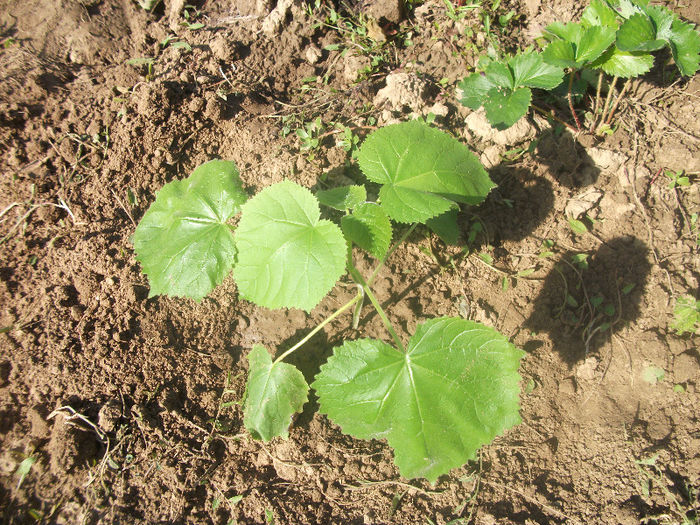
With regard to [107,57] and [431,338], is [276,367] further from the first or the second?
[107,57]

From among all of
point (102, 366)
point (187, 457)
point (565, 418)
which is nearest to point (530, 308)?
point (565, 418)

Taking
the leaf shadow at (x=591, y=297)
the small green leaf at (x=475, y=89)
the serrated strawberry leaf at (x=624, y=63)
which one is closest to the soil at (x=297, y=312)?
the leaf shadow at (x=591, y=297)

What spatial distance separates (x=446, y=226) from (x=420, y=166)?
0.45 m

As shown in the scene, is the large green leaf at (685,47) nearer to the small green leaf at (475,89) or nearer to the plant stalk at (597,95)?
the plant stalk at (597,95)

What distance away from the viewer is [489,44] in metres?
3.18

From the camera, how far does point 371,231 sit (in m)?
2.19

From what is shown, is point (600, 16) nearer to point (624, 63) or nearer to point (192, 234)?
point (624, 63)

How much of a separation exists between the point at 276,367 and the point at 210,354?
493 mm

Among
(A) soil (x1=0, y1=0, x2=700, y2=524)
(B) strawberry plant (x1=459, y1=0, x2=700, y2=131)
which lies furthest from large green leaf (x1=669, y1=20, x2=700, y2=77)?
(A) soil (x1=0, y1=0, x2=700, y2=524)

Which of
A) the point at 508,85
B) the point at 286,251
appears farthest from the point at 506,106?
the point at 286,251

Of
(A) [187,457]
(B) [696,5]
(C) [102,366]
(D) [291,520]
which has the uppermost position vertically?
(B) [696,5]

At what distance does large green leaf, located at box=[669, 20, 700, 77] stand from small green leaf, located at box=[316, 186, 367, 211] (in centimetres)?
194

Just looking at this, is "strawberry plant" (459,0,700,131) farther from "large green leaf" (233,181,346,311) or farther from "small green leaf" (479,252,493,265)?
"large green leaf" (233,181,346,311)

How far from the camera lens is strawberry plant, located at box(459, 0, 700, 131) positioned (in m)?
2.53
